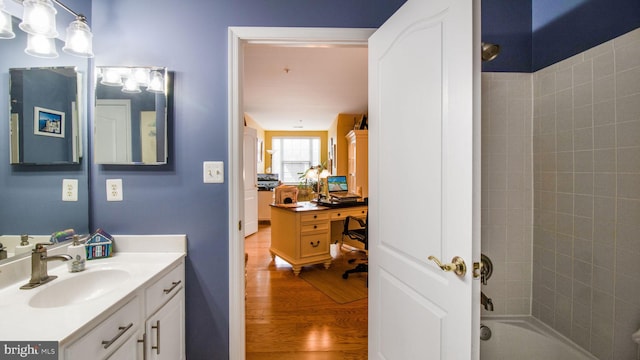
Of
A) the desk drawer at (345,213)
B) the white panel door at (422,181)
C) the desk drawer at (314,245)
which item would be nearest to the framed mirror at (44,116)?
the white panel door at (422,181)

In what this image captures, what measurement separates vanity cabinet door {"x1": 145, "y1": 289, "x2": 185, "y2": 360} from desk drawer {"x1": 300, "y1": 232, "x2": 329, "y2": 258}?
67.4 inches

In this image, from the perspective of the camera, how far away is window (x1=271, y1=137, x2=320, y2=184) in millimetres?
7430

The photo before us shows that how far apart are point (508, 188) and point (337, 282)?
1958 millimetres

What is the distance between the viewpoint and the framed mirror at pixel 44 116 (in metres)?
1.09

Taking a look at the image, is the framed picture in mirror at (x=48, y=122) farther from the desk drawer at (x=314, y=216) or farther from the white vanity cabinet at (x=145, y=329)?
the desk drawer at (x=314, y=216)

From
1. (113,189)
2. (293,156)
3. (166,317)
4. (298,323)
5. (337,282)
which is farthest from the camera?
(293,156)

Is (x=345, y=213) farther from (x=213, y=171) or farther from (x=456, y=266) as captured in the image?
(x=456, y=266)

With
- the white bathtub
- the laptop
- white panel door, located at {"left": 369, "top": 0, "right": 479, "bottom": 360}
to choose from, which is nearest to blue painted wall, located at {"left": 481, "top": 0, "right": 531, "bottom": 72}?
white panel door, located at {"left": 369, "top": 0, "right": 479, "bottom": 360}

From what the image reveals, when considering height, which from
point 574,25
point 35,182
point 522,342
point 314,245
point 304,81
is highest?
point 304,81

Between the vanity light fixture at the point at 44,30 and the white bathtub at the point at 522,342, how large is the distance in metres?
2.63

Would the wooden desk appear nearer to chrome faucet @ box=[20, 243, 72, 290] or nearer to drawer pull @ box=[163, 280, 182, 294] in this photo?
drawer pull @ box=[163, 280, 182, 294]

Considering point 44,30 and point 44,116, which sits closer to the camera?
point 44,30

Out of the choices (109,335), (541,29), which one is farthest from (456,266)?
(541,29)

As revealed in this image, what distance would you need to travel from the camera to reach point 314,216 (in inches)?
121
